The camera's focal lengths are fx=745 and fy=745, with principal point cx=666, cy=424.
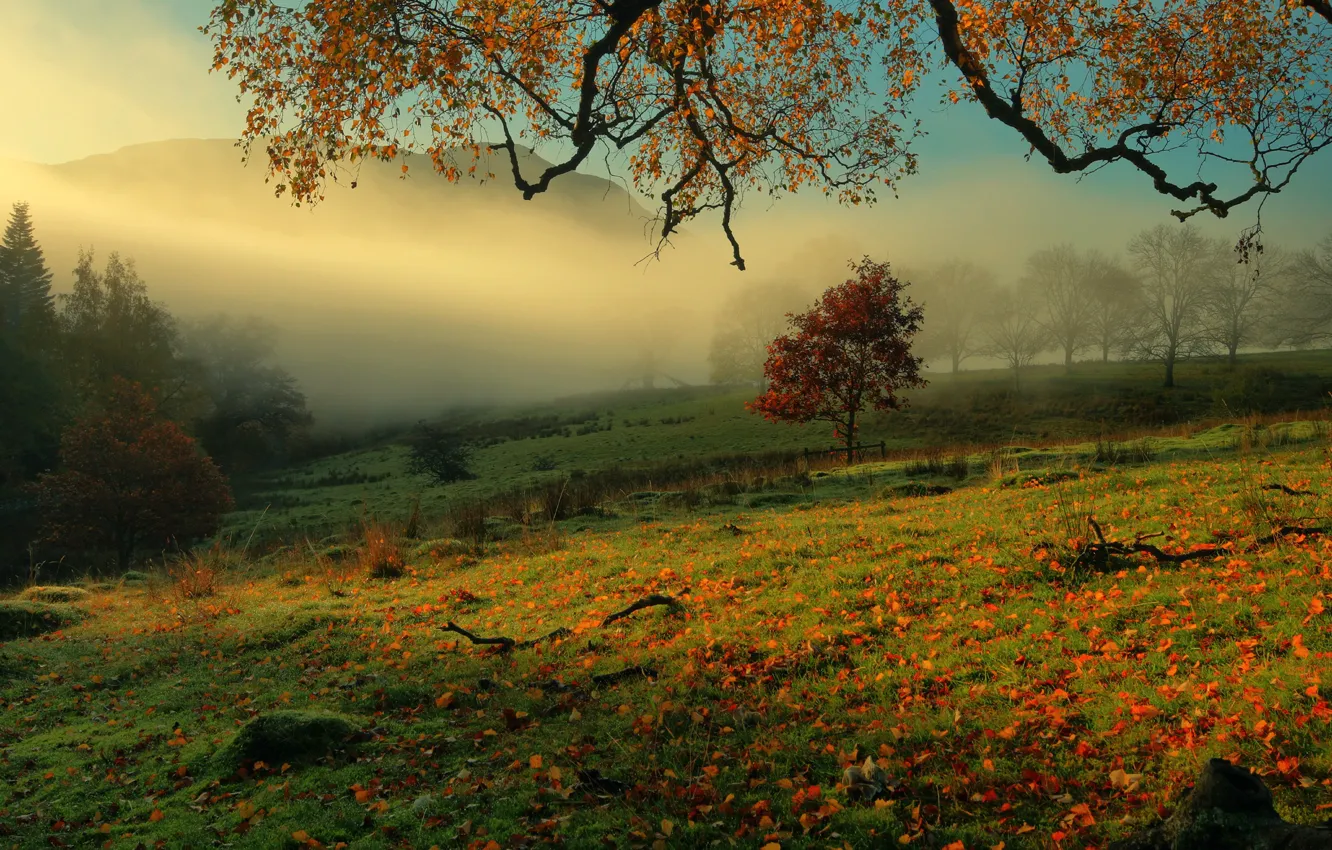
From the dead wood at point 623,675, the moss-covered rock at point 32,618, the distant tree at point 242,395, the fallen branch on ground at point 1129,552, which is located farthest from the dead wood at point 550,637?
the distant tree at point 242,395

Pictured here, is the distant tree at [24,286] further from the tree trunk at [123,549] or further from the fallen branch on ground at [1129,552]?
the fallen branch on ground at [1129,552]

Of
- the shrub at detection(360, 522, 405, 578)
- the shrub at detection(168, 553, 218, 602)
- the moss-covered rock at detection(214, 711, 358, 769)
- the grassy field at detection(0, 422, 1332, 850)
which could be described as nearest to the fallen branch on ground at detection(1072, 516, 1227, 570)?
the grassy field at detection(0, 422, 1332, 850)

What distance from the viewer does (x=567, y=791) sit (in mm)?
4770

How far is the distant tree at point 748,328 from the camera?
95.4m

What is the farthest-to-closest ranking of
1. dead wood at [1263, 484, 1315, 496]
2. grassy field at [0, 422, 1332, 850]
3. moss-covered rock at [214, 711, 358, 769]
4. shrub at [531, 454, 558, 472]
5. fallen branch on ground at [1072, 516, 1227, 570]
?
shrub at [531, 454, 558, 472] → dead wood at [1263, 484, 1315, 496] → fallen branch on ground at [1072, 516, 1227, 570] → moss-covered rock at [214, 711, 358, 769] → grassy field at [0, 422, 1332, 850]

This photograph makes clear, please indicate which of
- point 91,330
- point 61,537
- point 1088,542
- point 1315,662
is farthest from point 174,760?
point 91,330

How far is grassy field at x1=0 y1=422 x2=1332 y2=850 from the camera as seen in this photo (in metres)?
4.40

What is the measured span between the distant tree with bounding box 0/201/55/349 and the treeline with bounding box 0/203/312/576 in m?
0.13

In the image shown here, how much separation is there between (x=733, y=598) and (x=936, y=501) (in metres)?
7.97

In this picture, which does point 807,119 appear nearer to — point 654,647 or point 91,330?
point 654,647

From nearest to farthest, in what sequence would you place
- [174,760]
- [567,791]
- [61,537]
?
[567,791] → [174,760] → [61,537]

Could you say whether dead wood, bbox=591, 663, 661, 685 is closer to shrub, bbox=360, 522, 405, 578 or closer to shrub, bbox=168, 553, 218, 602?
shrub, bbox=360, 522, 405, 578

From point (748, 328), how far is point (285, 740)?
93183 millimetres

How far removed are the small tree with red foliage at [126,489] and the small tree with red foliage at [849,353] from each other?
27442 millimetres
